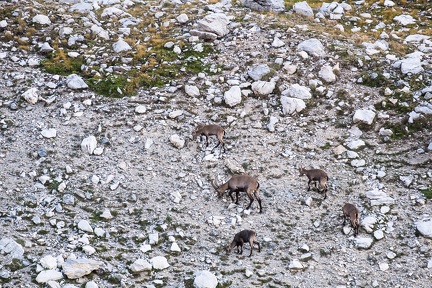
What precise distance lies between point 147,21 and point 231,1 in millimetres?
5388

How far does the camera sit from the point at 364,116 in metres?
19.5

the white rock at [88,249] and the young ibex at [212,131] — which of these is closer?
the white rock at [88,249]

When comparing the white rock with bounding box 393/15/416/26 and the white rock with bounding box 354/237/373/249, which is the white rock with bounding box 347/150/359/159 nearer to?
the white rock with bounding box 354/237/373/249

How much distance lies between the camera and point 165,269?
13.5m

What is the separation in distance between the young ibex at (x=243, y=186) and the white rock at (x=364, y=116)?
5.41 metres

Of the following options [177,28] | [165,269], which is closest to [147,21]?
[177,28]

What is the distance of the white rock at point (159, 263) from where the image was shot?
13453mm

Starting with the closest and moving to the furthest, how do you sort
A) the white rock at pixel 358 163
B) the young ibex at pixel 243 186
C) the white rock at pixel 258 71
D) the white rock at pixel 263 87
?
the young ibex at pixel 243 186, the white rock at pixel 358 163, the white rock at pixel 263 87, the white rock at pixel 258 71

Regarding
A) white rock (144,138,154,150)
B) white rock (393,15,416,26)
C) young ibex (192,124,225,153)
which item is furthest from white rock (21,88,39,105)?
white rock (393,15,416,26)

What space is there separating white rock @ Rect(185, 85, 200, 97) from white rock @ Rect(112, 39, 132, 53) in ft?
14.7

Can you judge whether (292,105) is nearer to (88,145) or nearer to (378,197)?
(378,197)

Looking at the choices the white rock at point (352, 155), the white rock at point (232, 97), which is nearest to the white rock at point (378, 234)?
the white rock at point (352, 155)

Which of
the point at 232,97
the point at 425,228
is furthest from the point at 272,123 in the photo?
the point at 425,228

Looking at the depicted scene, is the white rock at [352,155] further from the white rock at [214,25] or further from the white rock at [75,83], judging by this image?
the white rock at [75,83]
